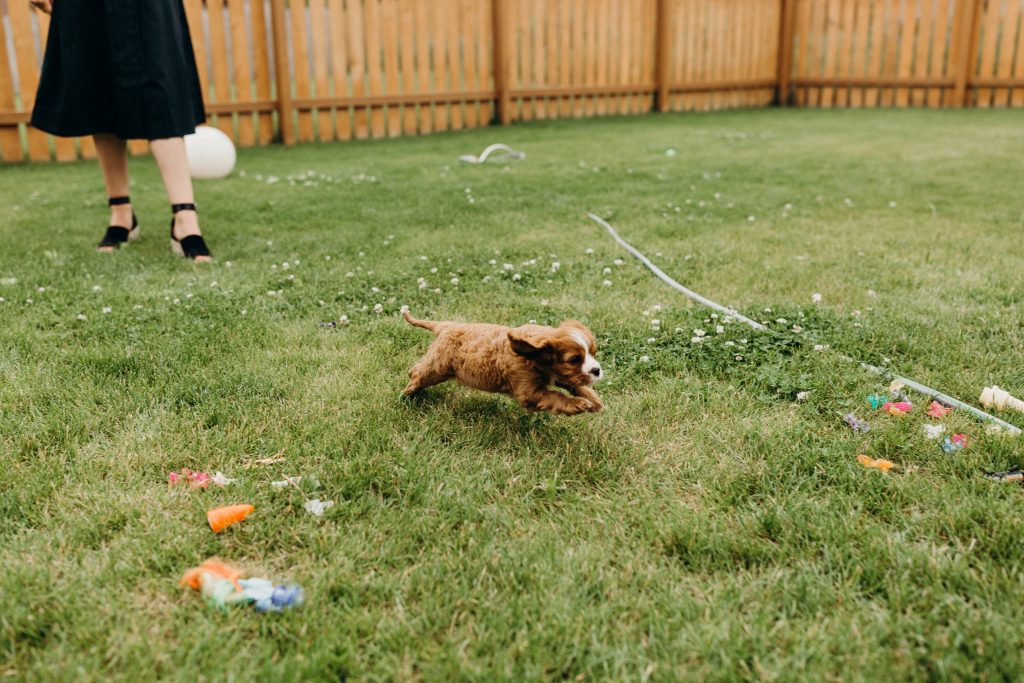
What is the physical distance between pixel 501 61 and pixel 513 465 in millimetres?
9243

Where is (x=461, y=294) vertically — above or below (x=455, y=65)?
below

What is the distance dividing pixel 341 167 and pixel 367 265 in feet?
11.9

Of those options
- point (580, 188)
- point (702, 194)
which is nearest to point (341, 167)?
point (580, 188)

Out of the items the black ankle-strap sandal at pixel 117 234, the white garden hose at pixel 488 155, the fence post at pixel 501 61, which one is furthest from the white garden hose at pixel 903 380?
the fence post at pixel 501 61

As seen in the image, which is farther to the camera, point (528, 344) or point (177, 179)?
point (177, 179)

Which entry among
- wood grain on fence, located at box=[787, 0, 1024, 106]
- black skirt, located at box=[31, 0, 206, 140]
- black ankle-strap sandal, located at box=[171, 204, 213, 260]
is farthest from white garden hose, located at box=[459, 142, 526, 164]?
wood grain on fence, located at box=[787, 0, 1024, 106]

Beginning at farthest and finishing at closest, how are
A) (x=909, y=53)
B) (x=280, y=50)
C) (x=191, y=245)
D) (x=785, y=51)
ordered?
(x=785, y=51) < (x=909, y=53) < (x=280, y=50) < (x=191, y=245)

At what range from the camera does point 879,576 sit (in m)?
1.62

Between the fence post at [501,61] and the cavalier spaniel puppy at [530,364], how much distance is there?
28.9ft

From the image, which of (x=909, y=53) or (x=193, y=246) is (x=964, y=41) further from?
(x=193, y=246)

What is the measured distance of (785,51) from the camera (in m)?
13.5

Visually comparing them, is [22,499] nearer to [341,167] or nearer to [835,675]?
[835,675]

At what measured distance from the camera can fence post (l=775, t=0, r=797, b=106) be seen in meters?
13.3

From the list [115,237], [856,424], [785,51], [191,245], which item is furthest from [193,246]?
[785,51]
